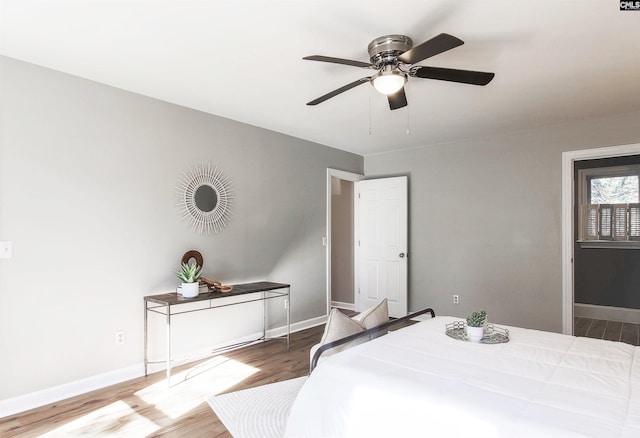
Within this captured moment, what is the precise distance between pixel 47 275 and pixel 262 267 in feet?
6.85

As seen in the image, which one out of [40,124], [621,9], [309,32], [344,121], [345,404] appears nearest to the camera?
[345,404]

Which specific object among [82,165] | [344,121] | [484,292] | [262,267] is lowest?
[484,292]

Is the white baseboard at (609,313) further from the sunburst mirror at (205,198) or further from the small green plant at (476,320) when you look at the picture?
the sunburst mirror at (205,198)

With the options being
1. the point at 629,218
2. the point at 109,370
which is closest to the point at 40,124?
the point at 109,370

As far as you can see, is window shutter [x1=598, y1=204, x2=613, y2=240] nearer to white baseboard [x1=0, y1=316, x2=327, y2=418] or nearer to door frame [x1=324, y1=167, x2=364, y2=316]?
door frame [x1=324, y1=167, x2=364, y2=316]

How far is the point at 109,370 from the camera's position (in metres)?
3.10

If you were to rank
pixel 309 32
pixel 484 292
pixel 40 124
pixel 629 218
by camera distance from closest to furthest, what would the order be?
pixel 309 32
pixel 40 124
pixel 484 292
pixel 629 218

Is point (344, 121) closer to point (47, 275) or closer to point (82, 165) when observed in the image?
point (82, 165)

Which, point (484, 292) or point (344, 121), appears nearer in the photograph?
point (344, 121)

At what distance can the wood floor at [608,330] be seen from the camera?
14.6 feet

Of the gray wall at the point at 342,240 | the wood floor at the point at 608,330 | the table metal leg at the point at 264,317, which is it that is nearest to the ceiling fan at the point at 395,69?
the table metal leg at the point at 264,317

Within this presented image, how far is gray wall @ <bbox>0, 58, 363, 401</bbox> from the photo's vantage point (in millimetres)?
2678

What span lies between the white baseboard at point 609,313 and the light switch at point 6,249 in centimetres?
683

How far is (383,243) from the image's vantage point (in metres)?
5.50
